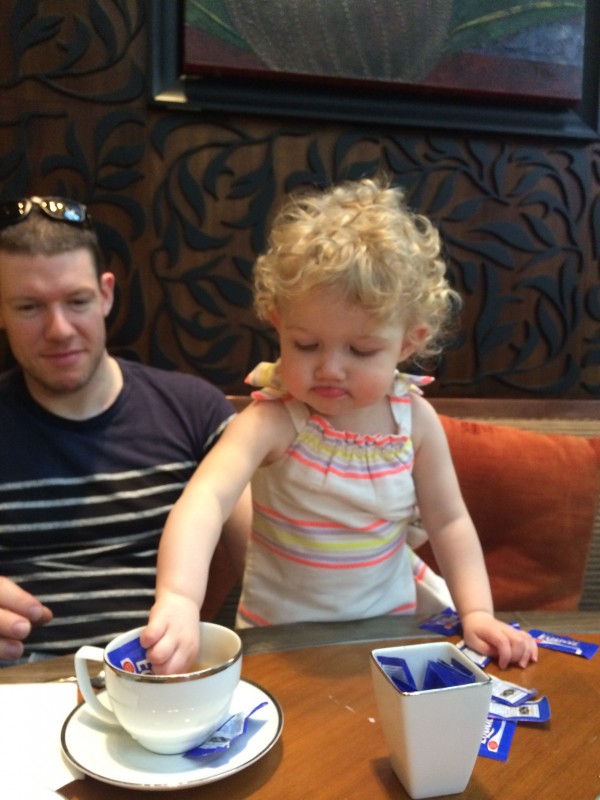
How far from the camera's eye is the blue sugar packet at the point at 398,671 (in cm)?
69

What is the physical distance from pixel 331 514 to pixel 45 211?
0.92 meters

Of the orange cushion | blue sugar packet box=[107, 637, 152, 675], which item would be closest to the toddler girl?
blue sugar packet box=[107, 637, 152, 675]

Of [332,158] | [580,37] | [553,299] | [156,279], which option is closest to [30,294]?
[156,279]

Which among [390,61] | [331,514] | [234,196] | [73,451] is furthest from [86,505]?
[390,61]

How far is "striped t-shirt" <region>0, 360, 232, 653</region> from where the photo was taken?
147cm

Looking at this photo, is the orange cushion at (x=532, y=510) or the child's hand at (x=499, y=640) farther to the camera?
the orange cushion at (x=532, y=510)

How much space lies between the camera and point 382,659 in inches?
28.3

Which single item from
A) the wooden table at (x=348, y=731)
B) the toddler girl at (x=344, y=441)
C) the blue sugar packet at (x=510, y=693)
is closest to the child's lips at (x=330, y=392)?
the toddler girl at (x=344, y=441)

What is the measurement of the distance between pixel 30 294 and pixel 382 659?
1.14m

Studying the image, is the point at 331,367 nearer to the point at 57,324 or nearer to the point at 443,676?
the point at 443,676

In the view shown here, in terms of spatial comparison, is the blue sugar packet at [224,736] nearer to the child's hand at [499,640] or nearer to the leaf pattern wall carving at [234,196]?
the child's hand at [499,640]

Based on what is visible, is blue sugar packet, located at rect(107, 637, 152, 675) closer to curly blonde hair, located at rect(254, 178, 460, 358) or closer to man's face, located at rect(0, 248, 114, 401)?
curly blonde hair, located at rect(254, 178, 460, 358)

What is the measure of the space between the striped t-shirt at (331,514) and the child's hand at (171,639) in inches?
15.9

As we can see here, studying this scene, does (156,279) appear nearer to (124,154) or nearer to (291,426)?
(124,154)
